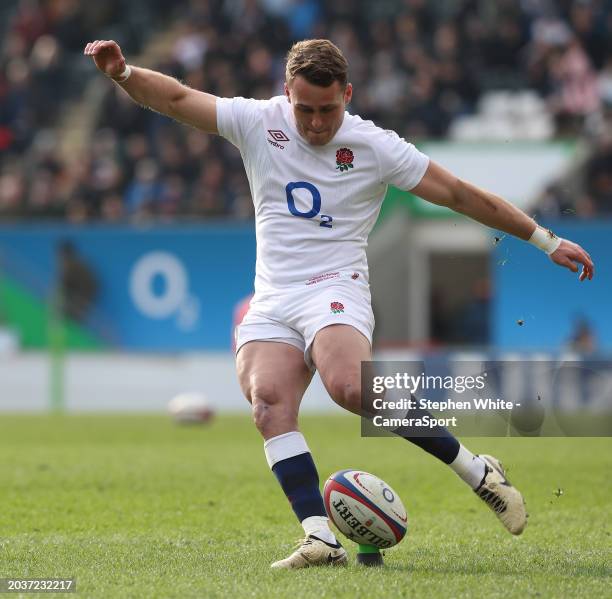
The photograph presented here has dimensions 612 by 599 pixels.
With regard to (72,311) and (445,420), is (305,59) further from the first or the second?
(72,311)

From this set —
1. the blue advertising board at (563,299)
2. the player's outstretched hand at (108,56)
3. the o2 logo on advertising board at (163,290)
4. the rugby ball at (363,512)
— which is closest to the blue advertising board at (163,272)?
the o2 logo on advertising board at (163,290)

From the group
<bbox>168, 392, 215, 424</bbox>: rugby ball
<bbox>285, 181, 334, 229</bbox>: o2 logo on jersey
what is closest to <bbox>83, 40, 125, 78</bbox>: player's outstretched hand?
<bbox>285, 181, 334, 229</bbox>: o2 logo on jersey

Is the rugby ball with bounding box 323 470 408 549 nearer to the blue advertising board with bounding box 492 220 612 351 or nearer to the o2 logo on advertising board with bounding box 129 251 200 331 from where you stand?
the blue advertising board with bounding box 492 220 612 351

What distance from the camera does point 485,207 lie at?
5.91 meters

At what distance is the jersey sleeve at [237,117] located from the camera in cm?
591

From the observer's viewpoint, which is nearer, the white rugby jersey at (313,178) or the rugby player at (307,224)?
the rugby player at (307,224)

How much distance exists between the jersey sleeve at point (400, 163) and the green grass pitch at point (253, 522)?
164cm

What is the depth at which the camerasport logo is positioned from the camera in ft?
18.9

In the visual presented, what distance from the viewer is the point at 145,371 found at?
18844mm

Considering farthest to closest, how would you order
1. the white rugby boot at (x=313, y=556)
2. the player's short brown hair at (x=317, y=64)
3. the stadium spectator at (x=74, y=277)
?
1. the stadium spectator at (x=74, y=277)
2. the player's short brown hair at (x=317, y=64)
3. the white rugby boot at (x=313, y=556)

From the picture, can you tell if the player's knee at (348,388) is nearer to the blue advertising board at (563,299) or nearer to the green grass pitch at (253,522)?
the green grass pitch at (253,522)

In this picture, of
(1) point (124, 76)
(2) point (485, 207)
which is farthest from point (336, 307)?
(1) point (124, 76)

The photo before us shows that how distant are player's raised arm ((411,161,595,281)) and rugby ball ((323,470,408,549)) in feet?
4.13

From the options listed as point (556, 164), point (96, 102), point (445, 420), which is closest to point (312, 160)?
point (445, 420)
